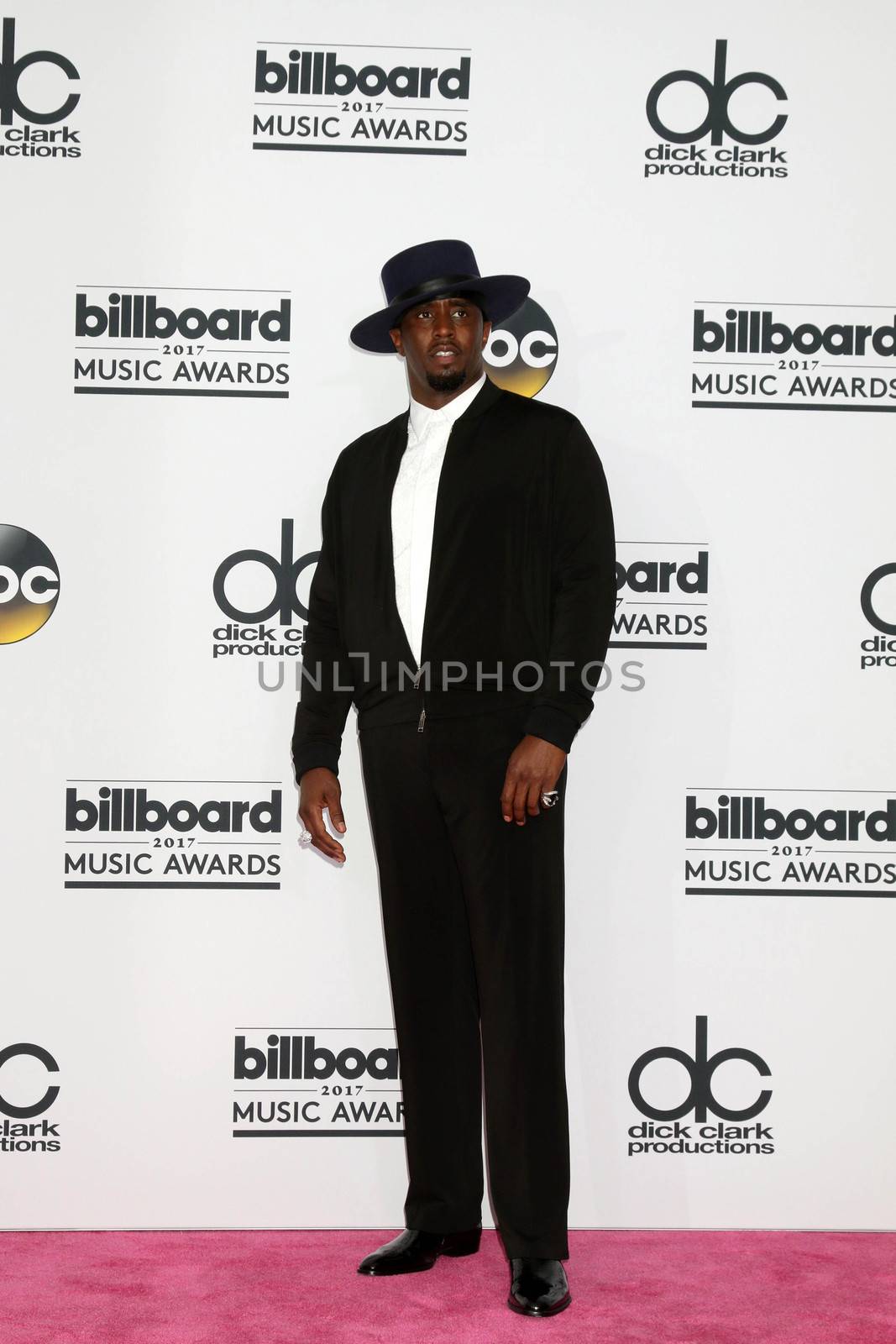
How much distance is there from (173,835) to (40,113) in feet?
5.44

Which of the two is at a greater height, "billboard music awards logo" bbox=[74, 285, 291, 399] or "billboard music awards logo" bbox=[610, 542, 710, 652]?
"billboard music awards logo" bbox=[74, 285, 291, 399]

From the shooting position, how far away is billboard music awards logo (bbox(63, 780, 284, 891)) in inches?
112

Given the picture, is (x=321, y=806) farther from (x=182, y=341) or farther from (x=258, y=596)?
(x=182, y=341)

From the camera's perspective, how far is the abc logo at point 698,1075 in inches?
Result: 112

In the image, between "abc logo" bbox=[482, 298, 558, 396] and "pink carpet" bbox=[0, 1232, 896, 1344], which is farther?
"abc logo" bbox=[482, 298, 558, 396]

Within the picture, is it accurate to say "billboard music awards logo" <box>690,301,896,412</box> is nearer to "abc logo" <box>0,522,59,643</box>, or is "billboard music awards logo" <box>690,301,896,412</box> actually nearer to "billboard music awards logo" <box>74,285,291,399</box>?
"billboard music awards logo" <box>74,285,291,399</box>

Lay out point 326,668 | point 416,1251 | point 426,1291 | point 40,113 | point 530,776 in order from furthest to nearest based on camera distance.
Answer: point 40,113 → point 326,668 → point 416,1251 → point 426,1291 → point 530,776

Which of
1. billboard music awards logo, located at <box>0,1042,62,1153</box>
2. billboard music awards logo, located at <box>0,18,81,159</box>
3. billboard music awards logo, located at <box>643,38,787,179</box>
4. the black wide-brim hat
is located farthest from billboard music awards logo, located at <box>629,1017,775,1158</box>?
billboard music awards logo, located at <box>0,18,81,159</box>

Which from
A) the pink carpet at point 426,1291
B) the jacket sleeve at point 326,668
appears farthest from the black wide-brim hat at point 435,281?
the pink carpet at point 426,1291

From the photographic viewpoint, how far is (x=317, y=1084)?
2855 mm

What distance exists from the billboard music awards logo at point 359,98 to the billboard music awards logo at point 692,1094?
2119 millimetres

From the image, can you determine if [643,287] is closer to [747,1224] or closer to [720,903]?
[720,903]

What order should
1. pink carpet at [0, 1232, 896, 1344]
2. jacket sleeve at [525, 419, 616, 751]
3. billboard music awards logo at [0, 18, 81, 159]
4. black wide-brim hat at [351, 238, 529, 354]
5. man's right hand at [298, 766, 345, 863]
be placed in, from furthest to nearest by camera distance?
billboard music awards logo at [0, 18, 81, 159]
man's right hand at [298, 766, 345, 863]
black wide-brim hat at [351, 238, 529, 354]
jacket sleeve at [525, 419, 616, 751]
pink carpet at [0, 1232, 896, 1344]

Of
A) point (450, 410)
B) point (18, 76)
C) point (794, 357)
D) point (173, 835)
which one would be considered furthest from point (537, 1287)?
point (18, 76)
